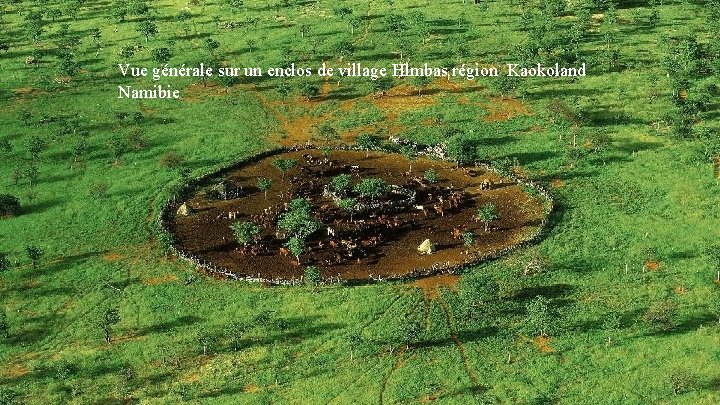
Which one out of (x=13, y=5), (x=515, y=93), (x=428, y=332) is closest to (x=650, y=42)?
(x=515, y=93)

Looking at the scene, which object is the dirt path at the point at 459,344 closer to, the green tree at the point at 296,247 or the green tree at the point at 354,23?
the green tree at the point at 296,247

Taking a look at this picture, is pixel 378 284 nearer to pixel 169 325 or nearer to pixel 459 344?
pixel 459 344

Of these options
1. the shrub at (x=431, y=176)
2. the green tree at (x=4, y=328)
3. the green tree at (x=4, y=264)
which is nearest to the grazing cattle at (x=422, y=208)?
the shrub at (x=431, y=176)

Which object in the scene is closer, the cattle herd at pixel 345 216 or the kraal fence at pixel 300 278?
the kraal fence at pixel 300 278

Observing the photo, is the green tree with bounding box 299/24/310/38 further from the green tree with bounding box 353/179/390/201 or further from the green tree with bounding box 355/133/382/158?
the green tree with bounding box 353/179/390/201

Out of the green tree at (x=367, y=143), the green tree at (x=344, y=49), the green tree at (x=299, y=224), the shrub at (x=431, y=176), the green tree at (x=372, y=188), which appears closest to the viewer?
the green tree at (x=299, y=224)

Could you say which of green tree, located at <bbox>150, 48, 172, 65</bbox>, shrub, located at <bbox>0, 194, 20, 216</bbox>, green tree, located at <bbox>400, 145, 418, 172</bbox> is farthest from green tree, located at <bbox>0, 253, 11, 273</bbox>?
green tree, located at <bbox>150, 48, 172, 65</bbox>
